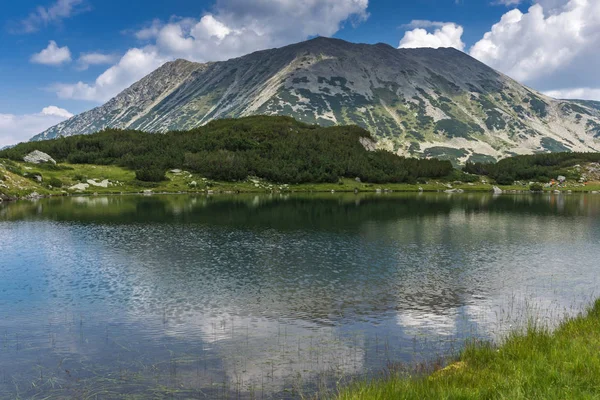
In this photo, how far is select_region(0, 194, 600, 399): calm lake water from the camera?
20.5 metres

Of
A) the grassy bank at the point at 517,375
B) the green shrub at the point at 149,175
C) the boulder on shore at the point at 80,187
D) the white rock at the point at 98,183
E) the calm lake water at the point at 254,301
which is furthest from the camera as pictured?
the green shrub at the point at 149,175

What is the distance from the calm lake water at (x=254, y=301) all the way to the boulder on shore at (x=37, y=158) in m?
117

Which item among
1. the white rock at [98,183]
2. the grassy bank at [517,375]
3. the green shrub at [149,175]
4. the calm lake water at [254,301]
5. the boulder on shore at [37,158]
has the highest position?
the boulder on shore at [37,158]

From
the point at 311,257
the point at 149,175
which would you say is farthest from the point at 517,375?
the point at 149,175

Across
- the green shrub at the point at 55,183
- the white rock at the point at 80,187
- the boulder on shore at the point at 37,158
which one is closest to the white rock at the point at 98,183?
the white rock at the point at 80,187

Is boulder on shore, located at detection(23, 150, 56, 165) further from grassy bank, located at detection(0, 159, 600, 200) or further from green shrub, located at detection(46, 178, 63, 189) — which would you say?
green shrub, located at detection(46, 178, 63, 189)

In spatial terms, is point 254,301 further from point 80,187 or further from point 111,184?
point 111,184

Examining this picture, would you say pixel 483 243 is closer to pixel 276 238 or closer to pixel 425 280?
pixel 425 280

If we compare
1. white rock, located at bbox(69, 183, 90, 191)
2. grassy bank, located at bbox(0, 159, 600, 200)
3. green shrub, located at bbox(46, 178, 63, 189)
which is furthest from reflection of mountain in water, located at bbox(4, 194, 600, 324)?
white rock, located at bbox(69, 183, 90, 191)

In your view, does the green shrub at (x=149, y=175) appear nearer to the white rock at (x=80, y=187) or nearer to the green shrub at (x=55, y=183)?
the white rock at (x=80, y=187)

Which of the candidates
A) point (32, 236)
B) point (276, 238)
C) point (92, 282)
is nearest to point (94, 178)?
point (32, 236)

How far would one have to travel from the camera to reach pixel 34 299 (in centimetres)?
3275

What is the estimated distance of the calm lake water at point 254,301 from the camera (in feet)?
67.1

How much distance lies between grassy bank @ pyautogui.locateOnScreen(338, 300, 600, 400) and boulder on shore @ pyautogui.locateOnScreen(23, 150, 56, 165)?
187004 millimetres
